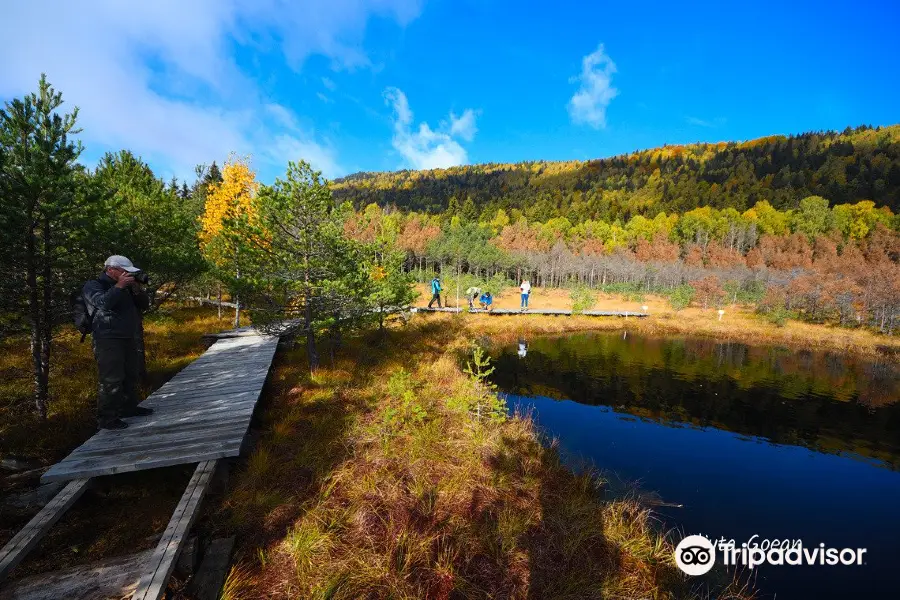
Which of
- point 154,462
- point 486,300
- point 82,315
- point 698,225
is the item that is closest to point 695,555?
point 154,462

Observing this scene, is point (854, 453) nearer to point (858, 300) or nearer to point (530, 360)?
point (530, 360)

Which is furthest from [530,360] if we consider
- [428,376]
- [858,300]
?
[858,300]

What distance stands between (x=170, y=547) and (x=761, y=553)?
7.63m

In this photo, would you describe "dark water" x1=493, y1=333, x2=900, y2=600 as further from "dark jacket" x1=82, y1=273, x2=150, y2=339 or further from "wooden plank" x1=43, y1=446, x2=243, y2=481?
"dark jacket" x1=82, y1=273, x2=150, y2=339

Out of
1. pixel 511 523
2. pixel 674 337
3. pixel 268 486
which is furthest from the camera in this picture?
pixel 674 337

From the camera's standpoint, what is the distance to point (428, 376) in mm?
10531

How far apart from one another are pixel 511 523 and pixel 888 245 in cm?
6511

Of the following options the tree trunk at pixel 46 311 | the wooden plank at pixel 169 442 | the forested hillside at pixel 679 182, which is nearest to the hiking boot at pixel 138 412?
the wooden plank at pixel 169 442

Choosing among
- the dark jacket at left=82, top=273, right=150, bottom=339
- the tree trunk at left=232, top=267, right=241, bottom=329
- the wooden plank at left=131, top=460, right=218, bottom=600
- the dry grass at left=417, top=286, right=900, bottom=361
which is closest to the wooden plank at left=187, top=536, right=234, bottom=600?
the wooden plank at left=131, top=460, right=218, bottom=600

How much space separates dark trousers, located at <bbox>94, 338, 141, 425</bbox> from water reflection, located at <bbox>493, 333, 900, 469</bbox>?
979 centimetres

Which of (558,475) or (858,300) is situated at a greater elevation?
(858,300)

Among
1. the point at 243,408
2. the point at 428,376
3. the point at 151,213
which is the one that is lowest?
the point at 428,376

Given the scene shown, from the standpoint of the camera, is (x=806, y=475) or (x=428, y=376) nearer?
(x=806, y=475)

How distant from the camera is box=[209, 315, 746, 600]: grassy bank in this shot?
3766 millimetres
